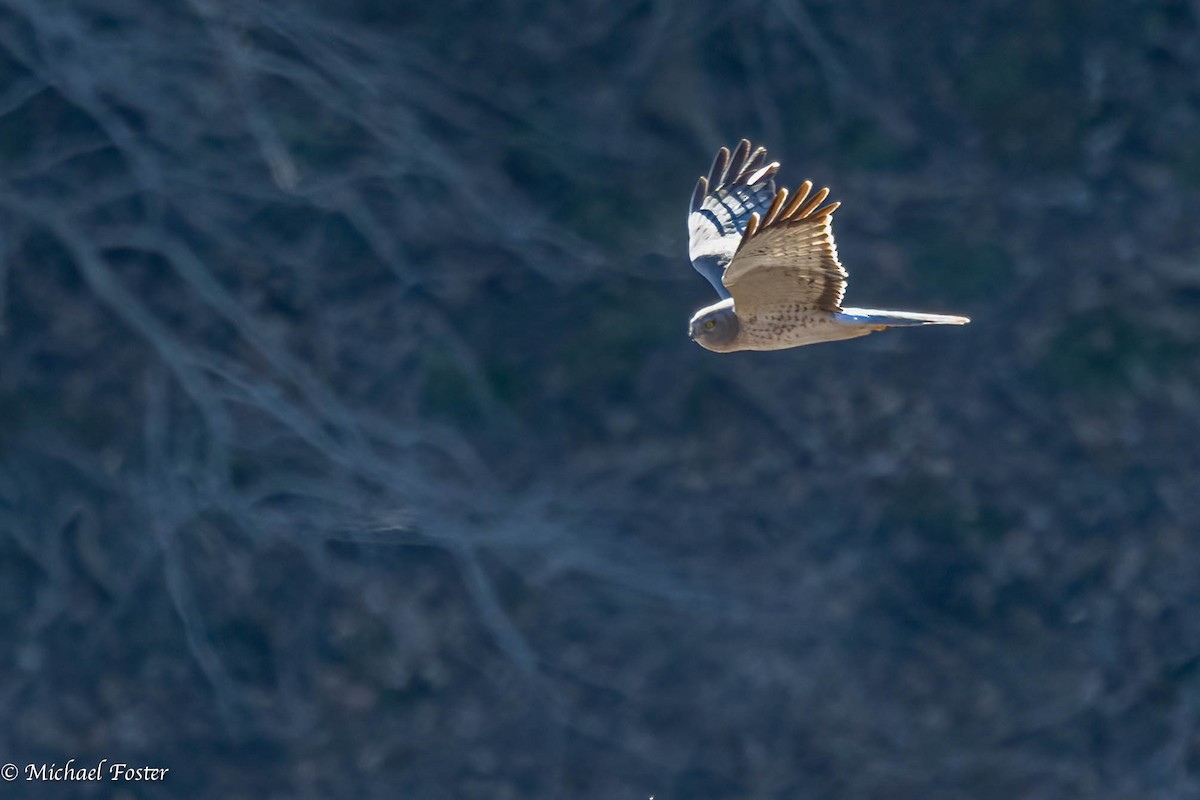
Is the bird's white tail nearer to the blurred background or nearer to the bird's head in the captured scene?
the bird's head

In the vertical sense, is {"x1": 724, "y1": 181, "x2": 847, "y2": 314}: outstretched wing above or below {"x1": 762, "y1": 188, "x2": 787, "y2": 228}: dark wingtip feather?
above

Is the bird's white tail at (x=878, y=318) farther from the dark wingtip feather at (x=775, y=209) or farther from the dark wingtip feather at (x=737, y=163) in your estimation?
the dark wingtip feather at (x=737, y=163)

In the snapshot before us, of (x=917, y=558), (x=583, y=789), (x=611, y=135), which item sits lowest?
(x=583, y=789)

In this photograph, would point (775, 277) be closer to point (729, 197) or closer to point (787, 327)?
point (787, 327)

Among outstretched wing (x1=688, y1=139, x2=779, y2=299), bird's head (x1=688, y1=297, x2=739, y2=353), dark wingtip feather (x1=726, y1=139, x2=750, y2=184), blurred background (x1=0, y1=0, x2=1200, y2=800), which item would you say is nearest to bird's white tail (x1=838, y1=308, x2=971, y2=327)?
bird's head (x1=688, y1=297, x2=739, y2=353)

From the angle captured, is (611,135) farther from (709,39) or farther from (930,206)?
(930,206)

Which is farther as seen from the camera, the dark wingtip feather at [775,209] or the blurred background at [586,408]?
the blurred background at [586,408]

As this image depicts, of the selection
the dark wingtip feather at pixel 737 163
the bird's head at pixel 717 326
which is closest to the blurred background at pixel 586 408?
the dark wingtip feather at pixel 737 163

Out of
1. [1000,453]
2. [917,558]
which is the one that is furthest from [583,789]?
[1000,453]
